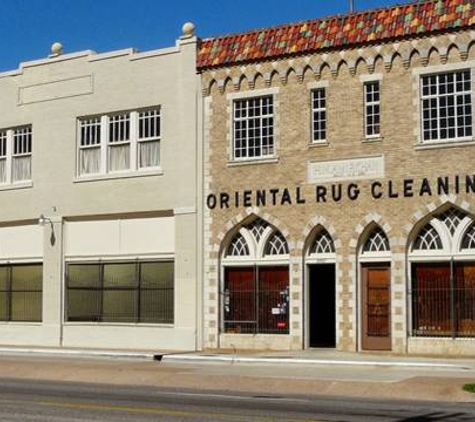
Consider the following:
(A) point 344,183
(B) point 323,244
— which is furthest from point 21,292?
(A) point 344,183

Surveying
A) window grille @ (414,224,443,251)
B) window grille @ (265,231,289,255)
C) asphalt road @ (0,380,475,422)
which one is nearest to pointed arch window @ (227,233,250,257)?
window grille @ (265,231,289,255)

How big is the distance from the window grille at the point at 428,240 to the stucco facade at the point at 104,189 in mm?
6982

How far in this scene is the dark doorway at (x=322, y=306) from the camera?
2981 cm

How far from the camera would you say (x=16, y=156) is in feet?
118

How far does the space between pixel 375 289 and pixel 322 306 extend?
201cm

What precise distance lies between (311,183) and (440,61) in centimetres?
489

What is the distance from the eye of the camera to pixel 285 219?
29906 mm

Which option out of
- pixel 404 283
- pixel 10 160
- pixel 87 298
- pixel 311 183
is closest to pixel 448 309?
pixel 404 283

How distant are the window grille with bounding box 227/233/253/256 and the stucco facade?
3.68 ft

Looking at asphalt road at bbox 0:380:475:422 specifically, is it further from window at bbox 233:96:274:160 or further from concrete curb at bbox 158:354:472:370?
window at bbox 233:96:274:160

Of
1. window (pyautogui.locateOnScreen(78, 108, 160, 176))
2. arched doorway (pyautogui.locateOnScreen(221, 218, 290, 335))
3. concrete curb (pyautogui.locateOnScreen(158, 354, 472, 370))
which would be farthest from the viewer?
window (pyautogui.locateOnScreen(78, 108, 160, 176))

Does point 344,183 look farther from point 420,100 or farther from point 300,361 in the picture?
point 300,361

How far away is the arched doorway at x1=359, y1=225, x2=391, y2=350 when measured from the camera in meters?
28.4

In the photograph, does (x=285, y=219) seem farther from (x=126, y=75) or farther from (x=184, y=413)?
(x=184, y=413)
